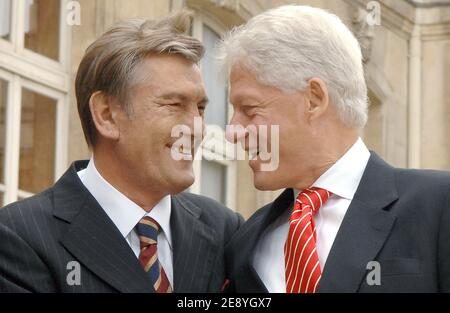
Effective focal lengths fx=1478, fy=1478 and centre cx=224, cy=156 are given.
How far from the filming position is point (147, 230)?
15.1 ft

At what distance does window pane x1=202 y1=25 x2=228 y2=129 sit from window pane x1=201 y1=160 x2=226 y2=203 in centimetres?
28

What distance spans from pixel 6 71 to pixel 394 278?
343 centimetres

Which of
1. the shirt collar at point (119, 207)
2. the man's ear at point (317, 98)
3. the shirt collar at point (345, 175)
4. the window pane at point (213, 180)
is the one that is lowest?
the window pane at point (213, 180)

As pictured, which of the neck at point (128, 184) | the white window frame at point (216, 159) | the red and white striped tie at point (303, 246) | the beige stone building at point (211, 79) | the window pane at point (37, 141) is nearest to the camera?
the red and white striped tie at point (303, 246)

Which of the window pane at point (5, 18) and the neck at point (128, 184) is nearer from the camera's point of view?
the neck at point (128, 184)

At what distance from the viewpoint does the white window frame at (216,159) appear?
8812mm

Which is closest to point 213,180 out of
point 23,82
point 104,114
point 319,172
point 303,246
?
point 23,82

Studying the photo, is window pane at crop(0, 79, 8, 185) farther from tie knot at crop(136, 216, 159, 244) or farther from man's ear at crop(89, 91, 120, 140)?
tie knot at crop(136, 216, 159, 244)

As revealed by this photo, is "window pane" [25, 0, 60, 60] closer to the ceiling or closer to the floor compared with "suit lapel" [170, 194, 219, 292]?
closer to the ceiling

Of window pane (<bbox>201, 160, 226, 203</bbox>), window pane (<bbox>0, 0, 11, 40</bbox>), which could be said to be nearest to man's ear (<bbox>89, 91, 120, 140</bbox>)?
window pane (<bbox>0, 0, 11, 40</bbox>)

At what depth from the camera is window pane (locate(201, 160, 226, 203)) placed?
9188mm

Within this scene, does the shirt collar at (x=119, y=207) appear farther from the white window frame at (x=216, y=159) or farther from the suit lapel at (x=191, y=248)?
the white window frame at (x=216, y=159)

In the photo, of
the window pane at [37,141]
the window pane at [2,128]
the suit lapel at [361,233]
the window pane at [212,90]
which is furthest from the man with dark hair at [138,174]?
the window pane at [212,90]
